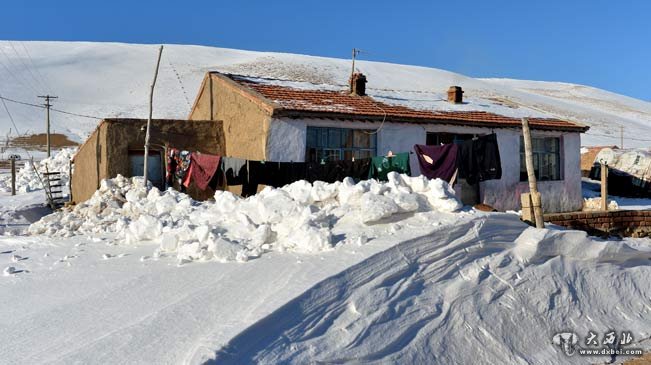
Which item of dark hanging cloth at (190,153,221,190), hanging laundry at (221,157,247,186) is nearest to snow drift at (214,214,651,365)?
hanging laundry at (221,157,247,186)

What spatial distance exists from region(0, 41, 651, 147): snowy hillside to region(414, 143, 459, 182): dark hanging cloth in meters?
32.0

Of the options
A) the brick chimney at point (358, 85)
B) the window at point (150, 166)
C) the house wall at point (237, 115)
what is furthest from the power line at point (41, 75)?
the brick chimney at point (358, 85)

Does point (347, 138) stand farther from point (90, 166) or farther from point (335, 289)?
point (335, 289)

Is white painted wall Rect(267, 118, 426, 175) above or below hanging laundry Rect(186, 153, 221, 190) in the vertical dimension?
above

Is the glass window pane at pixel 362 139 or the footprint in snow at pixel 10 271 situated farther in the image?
the glass window pane at pixel 362 139

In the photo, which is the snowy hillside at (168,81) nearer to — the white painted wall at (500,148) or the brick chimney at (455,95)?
the brick chimney at (455,95)

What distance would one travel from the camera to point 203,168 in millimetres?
11906

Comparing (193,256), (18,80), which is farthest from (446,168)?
(18,80)

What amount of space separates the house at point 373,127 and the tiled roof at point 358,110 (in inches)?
1.0

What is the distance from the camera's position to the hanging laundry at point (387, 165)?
35.9 ft

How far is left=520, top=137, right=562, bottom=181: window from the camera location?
15.8 metres

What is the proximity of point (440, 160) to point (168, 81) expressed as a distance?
168 feet

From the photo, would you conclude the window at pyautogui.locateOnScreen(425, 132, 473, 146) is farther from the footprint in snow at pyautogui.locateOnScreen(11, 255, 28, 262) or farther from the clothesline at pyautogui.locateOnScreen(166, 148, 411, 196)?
the footprint in snow at pyautogui.locateOnScreen(11, 255, 28, 262)

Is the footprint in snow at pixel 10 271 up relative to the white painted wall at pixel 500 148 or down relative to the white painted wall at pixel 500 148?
down
